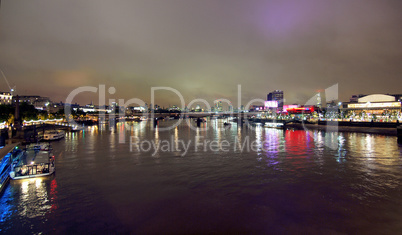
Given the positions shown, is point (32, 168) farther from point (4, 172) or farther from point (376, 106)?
point (376, 106)

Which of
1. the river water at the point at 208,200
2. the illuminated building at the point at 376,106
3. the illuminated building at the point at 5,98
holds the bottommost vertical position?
the river water at the point at 208,200

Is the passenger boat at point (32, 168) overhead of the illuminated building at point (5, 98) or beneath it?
beneath

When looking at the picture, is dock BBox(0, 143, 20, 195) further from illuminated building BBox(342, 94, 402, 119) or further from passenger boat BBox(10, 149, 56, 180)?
illuminated building BBox(342, 94, 402, 119)

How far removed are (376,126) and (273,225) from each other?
204 ft

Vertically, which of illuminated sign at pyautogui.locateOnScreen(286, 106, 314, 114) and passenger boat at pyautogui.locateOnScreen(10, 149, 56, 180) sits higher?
illuminated sign at pyautogui.locateOnScreen(286, 106, 314, 114)

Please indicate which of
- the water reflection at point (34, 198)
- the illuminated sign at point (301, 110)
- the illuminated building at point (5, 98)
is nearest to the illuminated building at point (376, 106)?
the illuminated sign at point (301, 110)

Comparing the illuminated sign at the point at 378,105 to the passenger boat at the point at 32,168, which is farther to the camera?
the illuminated sign at the point at 378,105

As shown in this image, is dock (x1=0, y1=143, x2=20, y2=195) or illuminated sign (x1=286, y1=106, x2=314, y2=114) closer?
dock (x1=0, y1=143, x2=20, y2=195)

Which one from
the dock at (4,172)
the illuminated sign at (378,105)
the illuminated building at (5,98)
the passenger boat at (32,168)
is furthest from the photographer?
the illuminated building at (5,98)

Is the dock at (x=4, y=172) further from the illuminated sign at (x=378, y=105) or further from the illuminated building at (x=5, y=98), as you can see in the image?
the illuminated building at (x=5, y=98)

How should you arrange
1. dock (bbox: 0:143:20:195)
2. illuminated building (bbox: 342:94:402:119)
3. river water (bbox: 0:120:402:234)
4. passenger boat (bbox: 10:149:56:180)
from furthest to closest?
1. illuminated building (bbox: 342:94:402:119)
2. passenger boat (bbox: 10:149:56:180)
3. dock (bbox: 0:143:20:195)
4. river water (bbox: 0:120:402:234)

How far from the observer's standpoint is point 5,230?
9445 millimetres

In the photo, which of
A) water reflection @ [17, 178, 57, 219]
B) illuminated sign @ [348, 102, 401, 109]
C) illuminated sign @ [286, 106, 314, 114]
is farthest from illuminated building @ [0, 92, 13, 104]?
illuminated sign @ [348, 102, 401, 109]

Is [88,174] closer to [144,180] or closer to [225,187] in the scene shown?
[144,180]
